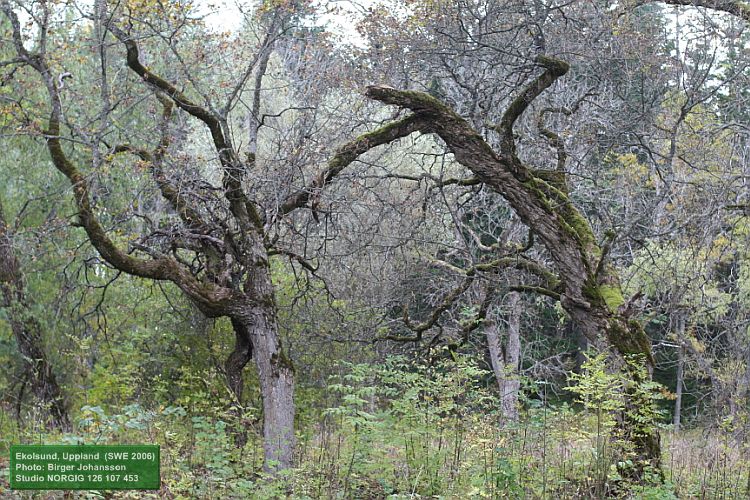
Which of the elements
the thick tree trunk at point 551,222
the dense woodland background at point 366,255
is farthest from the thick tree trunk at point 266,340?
the thick tree trunk at point 551,222

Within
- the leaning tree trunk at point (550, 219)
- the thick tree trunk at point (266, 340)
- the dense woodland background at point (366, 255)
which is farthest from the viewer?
the thick tree trunk at point (266, 340)

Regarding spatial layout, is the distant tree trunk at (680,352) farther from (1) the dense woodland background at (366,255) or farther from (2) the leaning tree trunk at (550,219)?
(2) the leaning tree trunk at (550,219)

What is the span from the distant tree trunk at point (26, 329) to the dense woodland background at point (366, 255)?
45mm

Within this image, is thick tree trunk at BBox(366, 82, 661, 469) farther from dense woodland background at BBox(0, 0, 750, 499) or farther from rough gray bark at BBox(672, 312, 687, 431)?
rough gray bark at BBox(672, 312, 687, 431)

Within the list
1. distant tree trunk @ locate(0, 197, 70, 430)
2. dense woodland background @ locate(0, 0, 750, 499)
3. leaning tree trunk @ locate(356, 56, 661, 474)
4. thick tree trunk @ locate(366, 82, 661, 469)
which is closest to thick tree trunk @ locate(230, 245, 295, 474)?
dense woodland background @ locate(0, 0, 750, 499)

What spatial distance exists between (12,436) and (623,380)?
7.74m

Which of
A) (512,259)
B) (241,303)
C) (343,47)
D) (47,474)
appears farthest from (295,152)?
(343,47)

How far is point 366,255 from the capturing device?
34.5 feet

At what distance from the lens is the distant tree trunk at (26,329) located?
11938 millimetres

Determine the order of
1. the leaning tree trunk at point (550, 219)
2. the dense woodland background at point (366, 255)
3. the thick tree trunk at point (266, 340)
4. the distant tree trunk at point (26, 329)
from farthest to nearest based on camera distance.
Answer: the distant tree trunk at point (26, 329) → the thick tree trunk at point (266, 340) → the leaning tree trunk at point (550, 219) → the dense woodland background at point (366, 255)

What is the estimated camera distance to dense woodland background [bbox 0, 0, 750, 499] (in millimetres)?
5980

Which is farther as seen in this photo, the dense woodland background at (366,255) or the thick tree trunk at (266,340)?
the thick tree trunk at (266,340)

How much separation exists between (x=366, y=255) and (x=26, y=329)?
5815 mm

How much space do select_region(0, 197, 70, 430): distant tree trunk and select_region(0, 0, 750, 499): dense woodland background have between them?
5cm
